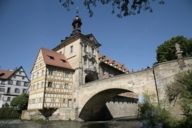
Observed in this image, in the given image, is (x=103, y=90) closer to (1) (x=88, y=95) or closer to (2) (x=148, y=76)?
(1) (x=88, y=95)

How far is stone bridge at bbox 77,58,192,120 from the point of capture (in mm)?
19516

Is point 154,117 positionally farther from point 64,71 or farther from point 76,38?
point 76,38

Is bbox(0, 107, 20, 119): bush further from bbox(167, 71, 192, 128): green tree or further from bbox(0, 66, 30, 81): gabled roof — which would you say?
bbox(167, 71, 192, 128): green tree

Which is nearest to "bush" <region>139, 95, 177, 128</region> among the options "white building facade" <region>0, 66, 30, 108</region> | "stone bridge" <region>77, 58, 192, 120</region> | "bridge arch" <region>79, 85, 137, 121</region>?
"stone bridge" <region>77, 58, 192, 120</region>

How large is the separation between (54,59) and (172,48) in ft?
69.4

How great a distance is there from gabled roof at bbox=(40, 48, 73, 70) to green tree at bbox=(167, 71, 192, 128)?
20.1 metres

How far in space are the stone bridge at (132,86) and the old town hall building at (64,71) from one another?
2.57m

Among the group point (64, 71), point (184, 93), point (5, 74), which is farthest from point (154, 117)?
point (5, 74)

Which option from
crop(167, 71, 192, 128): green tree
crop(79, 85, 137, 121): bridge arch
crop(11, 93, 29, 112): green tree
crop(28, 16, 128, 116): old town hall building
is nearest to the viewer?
crop(167, 71, 192, 128): green tree

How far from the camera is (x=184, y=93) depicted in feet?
49.8

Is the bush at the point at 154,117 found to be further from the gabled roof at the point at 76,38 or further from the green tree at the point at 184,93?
the gabled roof at the point at 76,38

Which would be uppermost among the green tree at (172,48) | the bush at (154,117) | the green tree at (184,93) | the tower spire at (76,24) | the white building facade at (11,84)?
the tower spire at (76,24)

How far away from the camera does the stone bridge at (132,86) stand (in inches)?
768

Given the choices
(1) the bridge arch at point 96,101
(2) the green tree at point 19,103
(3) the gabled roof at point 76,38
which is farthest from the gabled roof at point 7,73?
(1) the bridge arch at point 96,101
